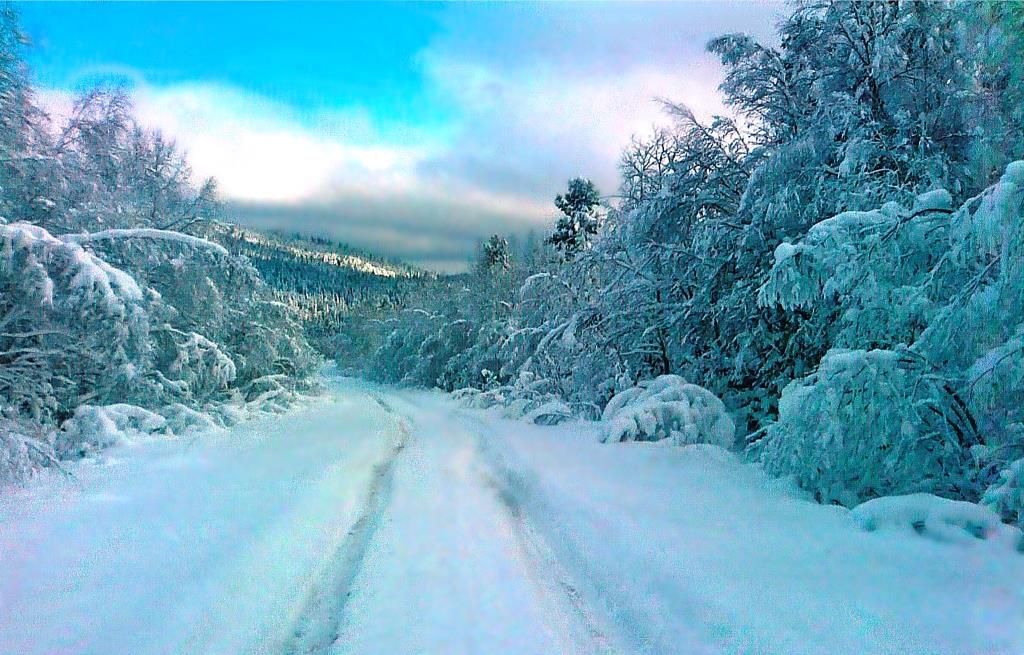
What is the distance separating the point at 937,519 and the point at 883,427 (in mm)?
1065

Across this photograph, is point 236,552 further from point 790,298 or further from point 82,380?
point 82,380

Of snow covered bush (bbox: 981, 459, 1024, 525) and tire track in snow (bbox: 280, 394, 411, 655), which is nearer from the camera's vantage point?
tire track in snow (bbox: 280, 394, 411, 655)

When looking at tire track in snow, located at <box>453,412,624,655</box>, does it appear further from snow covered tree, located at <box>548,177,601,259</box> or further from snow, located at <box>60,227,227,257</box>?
snow covered tree, located at <box>548,177,601,259</box>

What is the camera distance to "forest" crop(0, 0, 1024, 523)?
230 inches

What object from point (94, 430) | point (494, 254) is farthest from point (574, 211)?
point (94, 430)

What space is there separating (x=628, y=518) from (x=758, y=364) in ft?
20.5

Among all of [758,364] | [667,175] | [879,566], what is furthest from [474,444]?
[879,566]

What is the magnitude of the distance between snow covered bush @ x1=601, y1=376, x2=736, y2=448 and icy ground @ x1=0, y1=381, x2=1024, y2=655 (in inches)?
50.4

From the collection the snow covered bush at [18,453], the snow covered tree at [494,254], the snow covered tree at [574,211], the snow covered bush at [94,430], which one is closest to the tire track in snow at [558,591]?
the snow covered bush at [18,453]

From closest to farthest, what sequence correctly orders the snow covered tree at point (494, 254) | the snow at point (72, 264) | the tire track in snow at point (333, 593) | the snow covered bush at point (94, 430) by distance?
the tire track in snow at point (333, 593), the snow at point (72, 264), the snow covered bush at point (94, 430), the snow covered tree at point (494, 254)

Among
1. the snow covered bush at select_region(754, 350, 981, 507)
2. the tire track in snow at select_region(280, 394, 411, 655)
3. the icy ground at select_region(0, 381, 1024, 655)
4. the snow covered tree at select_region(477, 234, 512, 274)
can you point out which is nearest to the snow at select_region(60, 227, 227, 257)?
the icy ground at select_region(0, 381, 1024, 655)

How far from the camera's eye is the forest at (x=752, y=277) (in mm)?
5840

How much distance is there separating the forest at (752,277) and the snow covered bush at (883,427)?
0.03 m

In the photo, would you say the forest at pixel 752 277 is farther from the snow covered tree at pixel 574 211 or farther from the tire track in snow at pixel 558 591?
the snow covered tree at pixel 574 211
